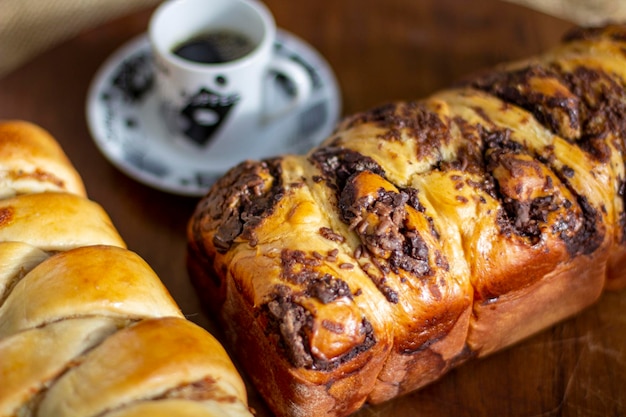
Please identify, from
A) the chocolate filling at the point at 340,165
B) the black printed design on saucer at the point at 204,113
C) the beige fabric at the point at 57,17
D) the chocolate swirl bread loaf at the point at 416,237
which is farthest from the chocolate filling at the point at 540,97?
the beige fabric at the point at 57,17

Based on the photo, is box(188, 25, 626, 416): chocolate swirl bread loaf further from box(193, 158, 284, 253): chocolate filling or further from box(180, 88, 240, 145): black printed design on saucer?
box(180, 88, 240, 145): black printed design on saucer

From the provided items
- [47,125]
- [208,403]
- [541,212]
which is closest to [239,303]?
[208,403]

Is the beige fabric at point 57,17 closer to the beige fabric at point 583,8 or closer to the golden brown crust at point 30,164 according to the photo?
the beige fabric at point 583,8

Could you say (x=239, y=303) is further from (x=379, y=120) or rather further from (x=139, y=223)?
(x=139, y=223)

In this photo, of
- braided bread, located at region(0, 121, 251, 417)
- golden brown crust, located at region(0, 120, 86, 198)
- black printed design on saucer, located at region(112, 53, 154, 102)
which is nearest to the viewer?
braided bread, located at region(0, 121, 251, 417)

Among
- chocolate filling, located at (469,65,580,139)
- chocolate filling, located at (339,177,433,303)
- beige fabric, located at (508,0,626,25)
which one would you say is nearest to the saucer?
chocolate filling, located at (469,65,580,139)

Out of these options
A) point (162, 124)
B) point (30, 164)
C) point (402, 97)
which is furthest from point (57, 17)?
point (30, 164)
